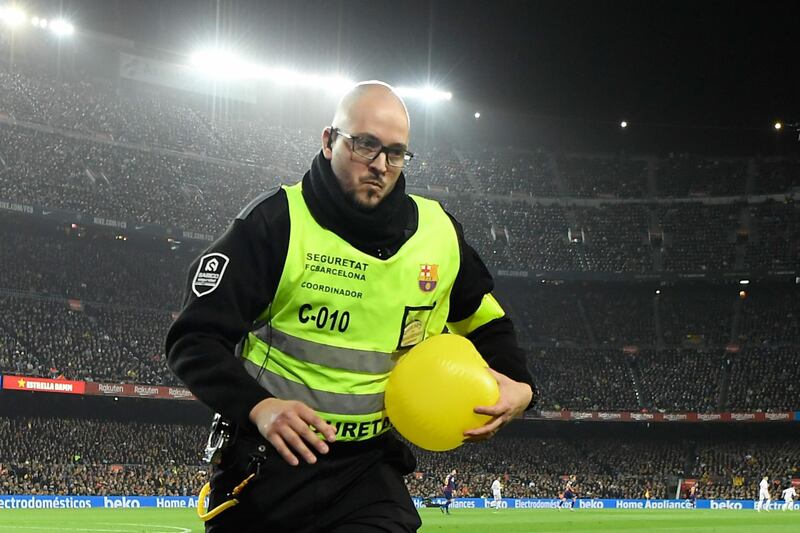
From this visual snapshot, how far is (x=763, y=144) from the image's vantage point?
6188 centimetres

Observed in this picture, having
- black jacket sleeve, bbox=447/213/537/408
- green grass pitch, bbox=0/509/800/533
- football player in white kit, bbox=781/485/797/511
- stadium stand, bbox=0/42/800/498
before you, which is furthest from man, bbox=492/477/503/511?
black jacket sleeve, bbox=447/213/537/408

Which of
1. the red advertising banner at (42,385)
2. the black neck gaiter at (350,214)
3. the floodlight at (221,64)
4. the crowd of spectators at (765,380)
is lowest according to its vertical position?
the crowd of spectators at (765,380)

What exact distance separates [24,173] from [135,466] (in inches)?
626

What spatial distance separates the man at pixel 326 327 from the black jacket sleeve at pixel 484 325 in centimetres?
20

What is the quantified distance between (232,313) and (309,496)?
0.73m

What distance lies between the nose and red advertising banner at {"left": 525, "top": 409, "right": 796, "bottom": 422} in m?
46.3

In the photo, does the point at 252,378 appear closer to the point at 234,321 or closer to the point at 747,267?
the point at 234,321

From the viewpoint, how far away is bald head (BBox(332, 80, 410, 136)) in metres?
3.57

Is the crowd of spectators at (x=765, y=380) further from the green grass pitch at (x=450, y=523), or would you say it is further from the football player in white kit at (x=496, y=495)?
the green grass pitch at (x=450, y=523)

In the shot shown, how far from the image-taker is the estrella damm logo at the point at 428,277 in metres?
3.74

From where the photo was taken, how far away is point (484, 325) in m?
4.13

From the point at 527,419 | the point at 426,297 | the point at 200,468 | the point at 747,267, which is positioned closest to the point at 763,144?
the point at 747,267

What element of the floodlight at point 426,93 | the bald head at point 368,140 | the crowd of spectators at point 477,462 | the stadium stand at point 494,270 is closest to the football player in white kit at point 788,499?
the crowd of spectators at point 477,462

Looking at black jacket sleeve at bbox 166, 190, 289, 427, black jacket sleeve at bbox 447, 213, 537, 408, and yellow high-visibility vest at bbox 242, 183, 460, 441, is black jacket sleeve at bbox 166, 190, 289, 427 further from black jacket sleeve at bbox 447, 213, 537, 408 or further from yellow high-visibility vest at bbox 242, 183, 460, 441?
black jacket sleeve at bbox 447, 213, 537, 408
